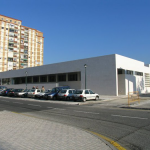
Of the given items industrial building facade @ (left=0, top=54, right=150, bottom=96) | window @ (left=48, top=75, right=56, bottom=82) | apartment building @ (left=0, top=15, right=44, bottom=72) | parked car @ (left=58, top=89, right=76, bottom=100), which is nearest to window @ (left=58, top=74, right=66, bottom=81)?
industrial building facade @ (left=0, top=54, right=150, bottom=96)

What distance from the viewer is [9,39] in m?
82.1

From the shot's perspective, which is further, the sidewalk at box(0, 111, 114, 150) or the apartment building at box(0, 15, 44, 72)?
the apartment building at box(0, 15, 44, 72)

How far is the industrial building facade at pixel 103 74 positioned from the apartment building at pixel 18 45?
45.1m

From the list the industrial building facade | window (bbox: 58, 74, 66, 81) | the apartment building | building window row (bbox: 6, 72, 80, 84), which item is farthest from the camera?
the apartment building

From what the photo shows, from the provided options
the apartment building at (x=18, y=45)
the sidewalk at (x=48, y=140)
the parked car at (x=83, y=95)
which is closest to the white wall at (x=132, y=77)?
the parked car at (x=83, y=95)

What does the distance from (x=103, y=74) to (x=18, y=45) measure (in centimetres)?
6844

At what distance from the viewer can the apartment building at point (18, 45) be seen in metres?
79.7

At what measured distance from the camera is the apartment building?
261ft

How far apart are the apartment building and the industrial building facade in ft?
148

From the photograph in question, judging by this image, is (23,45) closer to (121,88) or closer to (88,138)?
(121,88)

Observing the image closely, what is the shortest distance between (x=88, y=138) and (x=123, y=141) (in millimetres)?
1140

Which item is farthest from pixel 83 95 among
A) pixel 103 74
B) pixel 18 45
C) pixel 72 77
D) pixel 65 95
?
pixel 18 45

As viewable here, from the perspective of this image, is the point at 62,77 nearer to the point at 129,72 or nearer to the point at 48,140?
the point at 129,72

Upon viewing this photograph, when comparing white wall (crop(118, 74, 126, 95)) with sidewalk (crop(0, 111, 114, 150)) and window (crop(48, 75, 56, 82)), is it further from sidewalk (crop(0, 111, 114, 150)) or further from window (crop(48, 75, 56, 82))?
sidewalk (crop(0, 111, 114, 150))
